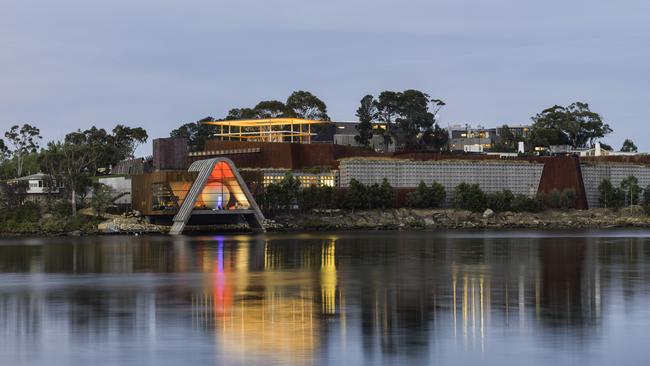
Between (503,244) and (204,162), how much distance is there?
46425 millimetres

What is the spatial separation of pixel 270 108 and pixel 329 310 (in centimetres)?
13416

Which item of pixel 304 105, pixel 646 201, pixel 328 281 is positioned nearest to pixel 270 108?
pixel 304 105

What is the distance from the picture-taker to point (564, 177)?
135 m

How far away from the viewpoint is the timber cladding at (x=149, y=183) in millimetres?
110344

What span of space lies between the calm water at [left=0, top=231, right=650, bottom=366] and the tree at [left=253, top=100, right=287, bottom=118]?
10591 centimetres

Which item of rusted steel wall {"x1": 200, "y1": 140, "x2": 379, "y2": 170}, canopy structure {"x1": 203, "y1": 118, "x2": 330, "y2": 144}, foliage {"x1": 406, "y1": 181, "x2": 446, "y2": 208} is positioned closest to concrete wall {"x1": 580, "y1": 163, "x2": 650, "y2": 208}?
foliage {"x1": 406, "y1": 181, "x2": 446, "y2": 208}

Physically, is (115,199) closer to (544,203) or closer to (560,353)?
(544,203)

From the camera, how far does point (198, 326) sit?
29969 mm

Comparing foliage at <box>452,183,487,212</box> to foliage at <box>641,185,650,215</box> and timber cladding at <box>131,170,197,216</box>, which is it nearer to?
foliage at <box>641,185,650,215</box>

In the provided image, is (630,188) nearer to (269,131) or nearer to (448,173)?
(448,173)

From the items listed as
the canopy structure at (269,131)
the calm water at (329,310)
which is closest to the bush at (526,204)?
the canopy structure at (269,131)

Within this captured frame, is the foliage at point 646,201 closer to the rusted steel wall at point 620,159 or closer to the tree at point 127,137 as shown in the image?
the rusted steel wall at point 620,159

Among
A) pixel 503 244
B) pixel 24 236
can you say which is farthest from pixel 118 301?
pixel 24 236

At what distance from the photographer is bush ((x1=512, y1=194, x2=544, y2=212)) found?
426 feet
